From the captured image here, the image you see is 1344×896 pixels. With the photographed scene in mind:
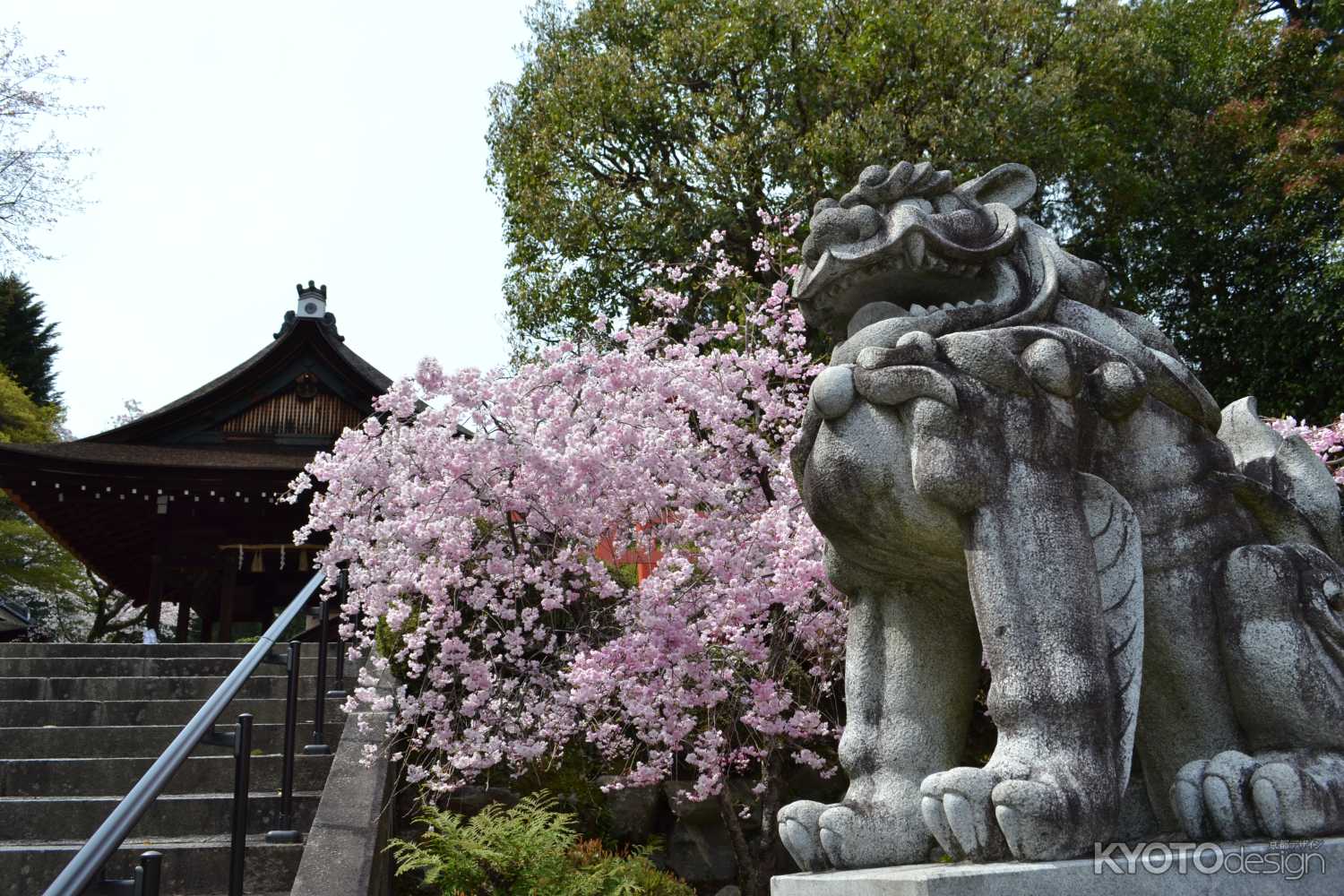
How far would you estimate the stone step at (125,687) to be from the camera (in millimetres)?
6324

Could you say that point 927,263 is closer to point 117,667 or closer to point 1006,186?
point 1006,186

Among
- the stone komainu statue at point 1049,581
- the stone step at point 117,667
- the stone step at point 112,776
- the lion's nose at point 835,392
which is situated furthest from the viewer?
the stone step at point 117,667

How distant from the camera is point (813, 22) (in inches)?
529

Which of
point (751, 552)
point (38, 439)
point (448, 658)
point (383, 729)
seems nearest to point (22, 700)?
point (383, 729)

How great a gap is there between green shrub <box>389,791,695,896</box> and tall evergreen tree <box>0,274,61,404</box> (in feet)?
97.4

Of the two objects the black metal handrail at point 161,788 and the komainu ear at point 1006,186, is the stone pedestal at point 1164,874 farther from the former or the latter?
the komainu ear at point 1006,186

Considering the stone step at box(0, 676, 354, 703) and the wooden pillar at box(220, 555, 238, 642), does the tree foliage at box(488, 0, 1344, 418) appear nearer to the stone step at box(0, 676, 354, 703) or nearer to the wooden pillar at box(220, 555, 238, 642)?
the wooden pillar at box(220, 555, 238, 642)

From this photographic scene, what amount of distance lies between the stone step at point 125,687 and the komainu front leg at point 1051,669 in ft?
16.8

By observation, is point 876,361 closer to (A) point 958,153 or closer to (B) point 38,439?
(A) point 958,153

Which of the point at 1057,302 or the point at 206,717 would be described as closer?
the point at 1057,302

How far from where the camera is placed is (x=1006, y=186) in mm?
3021

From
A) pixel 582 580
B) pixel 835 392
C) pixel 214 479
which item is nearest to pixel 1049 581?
pixel 835 392

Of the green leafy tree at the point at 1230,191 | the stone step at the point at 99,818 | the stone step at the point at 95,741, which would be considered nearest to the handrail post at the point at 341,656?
the stone step at the point at 95,741

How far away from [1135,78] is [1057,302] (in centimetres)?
1517
